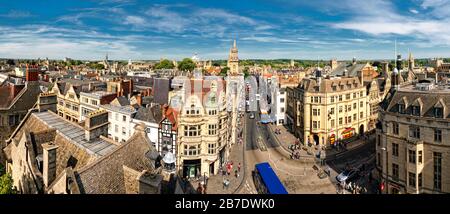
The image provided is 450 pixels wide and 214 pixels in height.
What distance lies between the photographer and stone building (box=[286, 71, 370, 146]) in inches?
1516

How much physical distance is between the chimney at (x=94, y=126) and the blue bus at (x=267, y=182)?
10565mm

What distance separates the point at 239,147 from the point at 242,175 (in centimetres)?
888

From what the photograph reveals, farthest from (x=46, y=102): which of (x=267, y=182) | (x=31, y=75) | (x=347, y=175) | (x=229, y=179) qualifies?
(x=347, y=175)

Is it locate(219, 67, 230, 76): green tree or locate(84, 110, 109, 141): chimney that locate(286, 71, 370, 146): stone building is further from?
locate(84, 110, 109, 141): chimney

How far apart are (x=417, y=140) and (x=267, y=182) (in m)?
9.71

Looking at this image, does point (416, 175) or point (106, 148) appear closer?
point (106, 148)

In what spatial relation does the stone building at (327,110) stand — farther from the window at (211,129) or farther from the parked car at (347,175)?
the window at (211,129)

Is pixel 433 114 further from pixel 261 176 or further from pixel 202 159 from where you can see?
pixel 202 159

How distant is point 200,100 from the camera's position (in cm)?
2805

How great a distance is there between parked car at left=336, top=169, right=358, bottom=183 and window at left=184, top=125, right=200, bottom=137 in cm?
1212

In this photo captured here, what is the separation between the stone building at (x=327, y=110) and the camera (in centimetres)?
3850

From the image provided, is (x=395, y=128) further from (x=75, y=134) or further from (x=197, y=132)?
(x=75, y=134)

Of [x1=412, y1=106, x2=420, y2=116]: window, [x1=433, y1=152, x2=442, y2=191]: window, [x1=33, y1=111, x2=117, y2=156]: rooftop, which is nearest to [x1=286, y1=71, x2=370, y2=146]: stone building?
[x1=412, y1=106, x2=420, y2=116]: window
